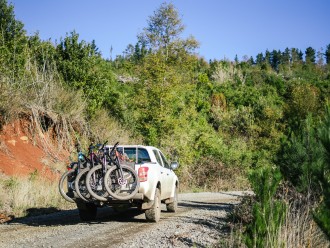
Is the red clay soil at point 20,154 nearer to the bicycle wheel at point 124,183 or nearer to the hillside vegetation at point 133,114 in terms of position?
the hillside vegetation at point 133,114

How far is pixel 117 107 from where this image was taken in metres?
31.6

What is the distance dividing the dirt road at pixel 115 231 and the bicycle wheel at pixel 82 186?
693 millimetres

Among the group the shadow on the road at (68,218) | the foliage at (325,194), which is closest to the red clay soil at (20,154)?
the shadow on the road at (68,218)

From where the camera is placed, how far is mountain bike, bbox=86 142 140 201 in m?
9.57

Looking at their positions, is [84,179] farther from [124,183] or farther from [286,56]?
[286,56]

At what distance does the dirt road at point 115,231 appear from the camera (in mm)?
8008

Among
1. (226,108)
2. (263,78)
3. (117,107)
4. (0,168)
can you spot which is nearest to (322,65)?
(263,78)

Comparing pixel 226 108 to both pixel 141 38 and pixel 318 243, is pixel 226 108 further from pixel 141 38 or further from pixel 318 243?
pixel 318 243

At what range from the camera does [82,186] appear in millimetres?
9938

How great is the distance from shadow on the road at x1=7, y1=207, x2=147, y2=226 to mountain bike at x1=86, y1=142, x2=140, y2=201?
4.54ft

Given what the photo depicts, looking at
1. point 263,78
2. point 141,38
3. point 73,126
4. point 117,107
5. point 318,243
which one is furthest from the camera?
point 263,78

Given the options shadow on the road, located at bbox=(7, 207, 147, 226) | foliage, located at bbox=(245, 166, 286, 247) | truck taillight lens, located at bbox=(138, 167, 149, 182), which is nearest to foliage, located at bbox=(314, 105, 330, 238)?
foliage, located at bbox=(245, 166, 286, 247)

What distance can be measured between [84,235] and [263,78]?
63.1 meters

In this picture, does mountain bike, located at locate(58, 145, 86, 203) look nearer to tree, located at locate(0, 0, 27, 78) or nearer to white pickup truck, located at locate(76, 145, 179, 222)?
white pickup truck, located at locate(76, 145, 179, 222)
